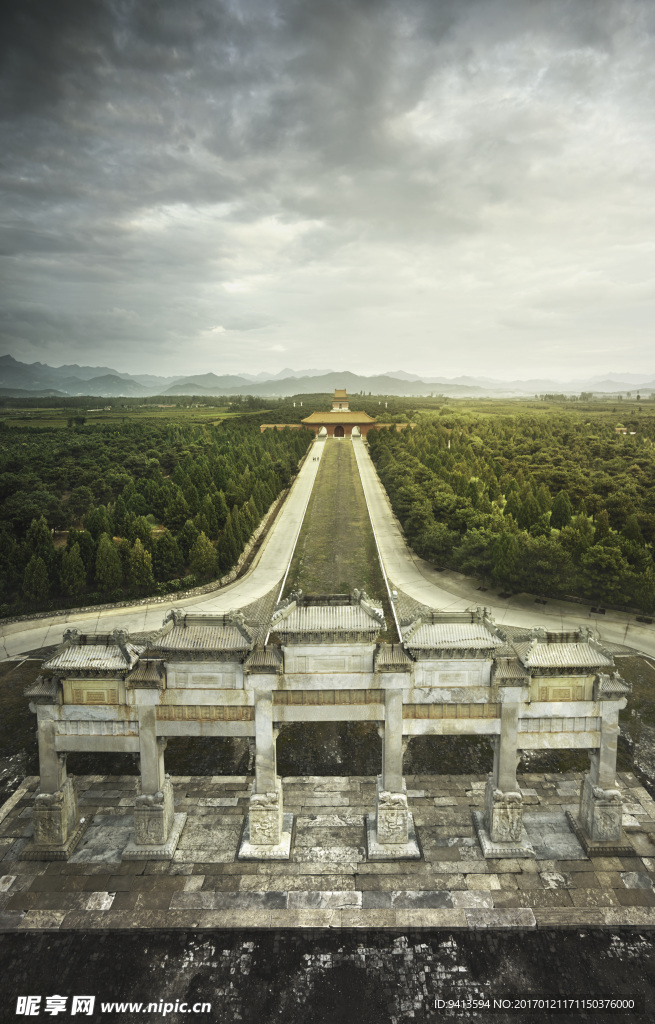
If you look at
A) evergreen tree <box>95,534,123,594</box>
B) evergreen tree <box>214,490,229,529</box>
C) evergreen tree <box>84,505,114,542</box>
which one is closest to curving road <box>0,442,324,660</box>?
evergreen tree <box>95,534,123,594</box>

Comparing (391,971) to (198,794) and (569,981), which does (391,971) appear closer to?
(569,981)

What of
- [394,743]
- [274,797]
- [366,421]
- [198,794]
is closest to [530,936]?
[394,743]

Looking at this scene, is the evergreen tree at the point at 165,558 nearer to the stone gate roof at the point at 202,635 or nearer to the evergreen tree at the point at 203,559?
the evergreen tree at the point at 203,559

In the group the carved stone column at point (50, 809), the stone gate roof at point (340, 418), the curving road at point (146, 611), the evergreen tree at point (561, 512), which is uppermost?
the stone gate roof at point (340, 418)

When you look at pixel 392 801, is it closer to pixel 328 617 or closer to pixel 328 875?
pixel 328 875

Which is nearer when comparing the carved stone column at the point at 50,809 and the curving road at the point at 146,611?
the carved stone column at the point at 50,809

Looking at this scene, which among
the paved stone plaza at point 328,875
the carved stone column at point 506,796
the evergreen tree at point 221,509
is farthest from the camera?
the evergreen tree at point 221,509

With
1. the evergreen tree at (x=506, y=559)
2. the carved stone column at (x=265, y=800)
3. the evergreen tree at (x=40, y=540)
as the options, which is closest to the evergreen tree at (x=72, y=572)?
the evergreen tree at (x=40, y=540)
